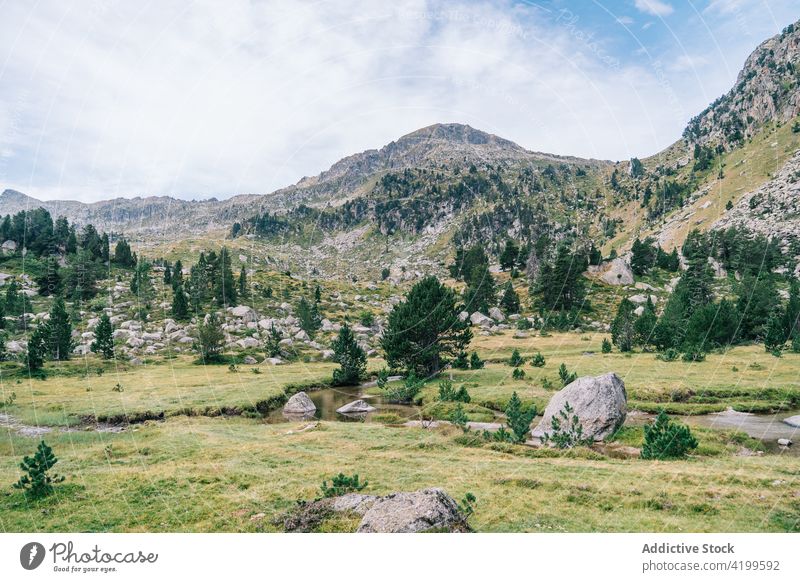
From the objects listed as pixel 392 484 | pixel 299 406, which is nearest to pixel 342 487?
pixel 392 484

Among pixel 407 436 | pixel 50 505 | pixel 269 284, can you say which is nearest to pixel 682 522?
pixel 407 436

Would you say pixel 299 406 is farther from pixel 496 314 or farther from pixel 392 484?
pixel 496 314

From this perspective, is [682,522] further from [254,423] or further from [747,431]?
[254,423]

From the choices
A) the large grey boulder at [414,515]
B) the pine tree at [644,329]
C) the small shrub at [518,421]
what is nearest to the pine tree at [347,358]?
the small shrub at [518,421]

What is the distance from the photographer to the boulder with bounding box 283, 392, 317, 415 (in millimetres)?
36688

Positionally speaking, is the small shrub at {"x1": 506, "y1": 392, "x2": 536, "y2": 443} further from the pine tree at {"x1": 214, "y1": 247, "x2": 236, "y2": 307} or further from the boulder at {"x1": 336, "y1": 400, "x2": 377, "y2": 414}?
the pine tree at {"x1": 214, "y1": 247, "x2": 236, "y2": 307}

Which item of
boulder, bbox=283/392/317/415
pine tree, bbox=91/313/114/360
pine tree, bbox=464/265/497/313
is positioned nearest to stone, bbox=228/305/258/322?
pine tree, bbox=91/313/114/360

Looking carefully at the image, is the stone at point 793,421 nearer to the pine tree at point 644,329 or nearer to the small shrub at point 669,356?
the small shrub at point 669,356

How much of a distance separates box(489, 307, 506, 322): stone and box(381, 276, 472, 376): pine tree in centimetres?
3675

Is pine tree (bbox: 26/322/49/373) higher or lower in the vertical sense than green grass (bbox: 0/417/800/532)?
higher

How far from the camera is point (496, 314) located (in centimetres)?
8225

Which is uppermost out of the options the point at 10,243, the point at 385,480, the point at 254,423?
the point at 10,243

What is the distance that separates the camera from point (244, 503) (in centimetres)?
1548
